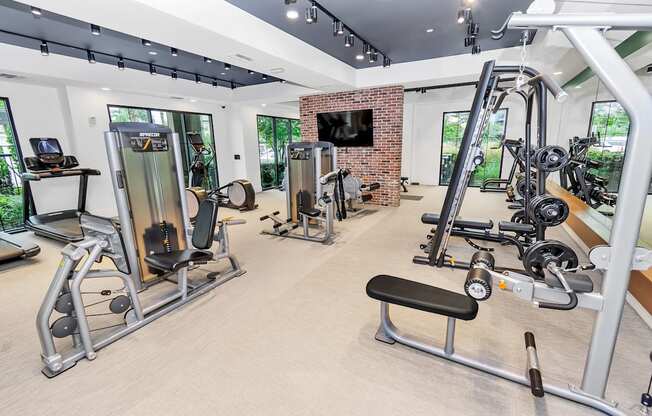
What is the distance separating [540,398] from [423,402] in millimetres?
677

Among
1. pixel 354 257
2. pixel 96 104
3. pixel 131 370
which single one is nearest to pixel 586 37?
pixel 354 257

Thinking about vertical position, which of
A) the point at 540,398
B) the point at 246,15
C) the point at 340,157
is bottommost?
the point at 540,398

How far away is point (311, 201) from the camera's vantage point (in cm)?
504

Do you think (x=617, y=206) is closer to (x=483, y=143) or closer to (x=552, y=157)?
(x=552, y=157)

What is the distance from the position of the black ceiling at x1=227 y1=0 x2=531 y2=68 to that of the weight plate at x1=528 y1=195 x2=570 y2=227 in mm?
2277

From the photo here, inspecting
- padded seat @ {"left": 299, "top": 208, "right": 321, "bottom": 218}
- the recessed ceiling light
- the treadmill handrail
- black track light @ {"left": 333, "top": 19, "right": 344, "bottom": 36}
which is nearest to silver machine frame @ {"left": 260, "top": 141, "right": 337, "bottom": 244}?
padded seat @ {"left": 299, "top": 208, "right": 321, "bottom": 218}

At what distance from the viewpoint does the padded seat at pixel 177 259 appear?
99.2 inches

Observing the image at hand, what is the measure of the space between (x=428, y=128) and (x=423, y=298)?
324 inches

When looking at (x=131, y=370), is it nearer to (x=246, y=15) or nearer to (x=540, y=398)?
(x=540, y=398)

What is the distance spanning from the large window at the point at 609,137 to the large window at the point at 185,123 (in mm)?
7429

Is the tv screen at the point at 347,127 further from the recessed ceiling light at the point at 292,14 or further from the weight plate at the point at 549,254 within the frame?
the weight plate at the point at 549,254

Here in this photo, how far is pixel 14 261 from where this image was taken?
3.81m

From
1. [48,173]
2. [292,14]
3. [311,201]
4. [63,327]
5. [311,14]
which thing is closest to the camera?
[63,327]

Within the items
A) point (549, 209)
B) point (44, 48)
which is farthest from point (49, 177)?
point (549, 209)
